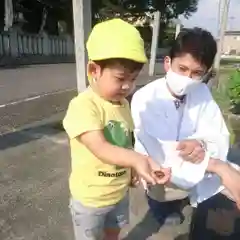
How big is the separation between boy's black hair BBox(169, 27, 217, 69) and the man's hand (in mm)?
411

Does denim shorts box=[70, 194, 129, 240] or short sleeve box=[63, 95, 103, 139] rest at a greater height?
short sleeve box=[63, 95, 103, 139]

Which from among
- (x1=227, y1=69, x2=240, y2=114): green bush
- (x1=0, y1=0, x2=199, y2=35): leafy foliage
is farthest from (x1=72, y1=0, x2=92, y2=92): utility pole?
(x1=0, y1=0, x2=199, y2=35): leafy foliage

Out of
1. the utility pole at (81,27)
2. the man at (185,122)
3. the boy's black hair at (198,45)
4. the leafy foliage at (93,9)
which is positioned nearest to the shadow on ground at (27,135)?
the utility pole at (81,27)

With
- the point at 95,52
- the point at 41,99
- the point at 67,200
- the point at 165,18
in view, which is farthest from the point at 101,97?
the point at 165,18

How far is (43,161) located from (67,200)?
2.85ft

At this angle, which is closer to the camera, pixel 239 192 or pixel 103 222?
pixel 239 192

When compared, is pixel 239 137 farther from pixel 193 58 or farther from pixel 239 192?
pixel 239 192

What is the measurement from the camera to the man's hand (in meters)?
1.72

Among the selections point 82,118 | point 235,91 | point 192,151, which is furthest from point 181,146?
point 235,91

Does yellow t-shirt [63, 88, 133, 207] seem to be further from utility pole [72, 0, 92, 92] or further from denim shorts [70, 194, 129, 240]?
utility pole [72, 0, 92, 92]

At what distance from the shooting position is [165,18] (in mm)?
29859

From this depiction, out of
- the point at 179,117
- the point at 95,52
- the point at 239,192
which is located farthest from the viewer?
the point at 179,117

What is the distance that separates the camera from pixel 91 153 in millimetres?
1479

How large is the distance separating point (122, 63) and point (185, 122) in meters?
0.85
